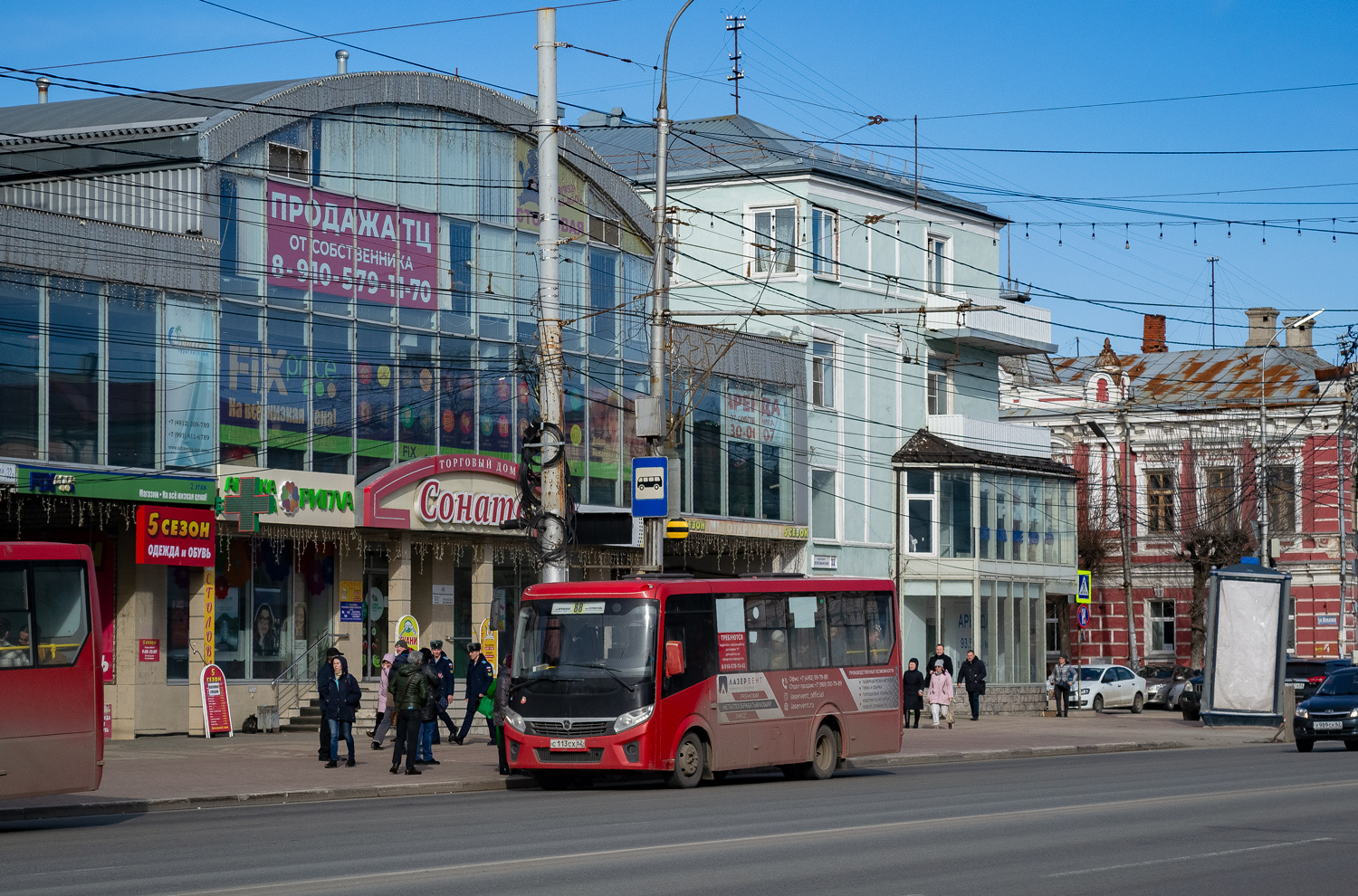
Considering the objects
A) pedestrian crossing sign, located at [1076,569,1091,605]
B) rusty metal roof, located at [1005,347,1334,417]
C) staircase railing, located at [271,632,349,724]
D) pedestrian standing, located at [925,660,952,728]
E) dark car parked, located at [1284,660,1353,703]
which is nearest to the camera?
staircase railing, located at [271,632,349,724]

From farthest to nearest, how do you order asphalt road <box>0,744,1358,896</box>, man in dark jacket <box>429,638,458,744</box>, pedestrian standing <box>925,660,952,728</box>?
pedestrian standing <box>925,660,952,728</box>
man in dark jacket <box>429,638,458,744</box>
asphalt road <box>0,744,1358,896</box>

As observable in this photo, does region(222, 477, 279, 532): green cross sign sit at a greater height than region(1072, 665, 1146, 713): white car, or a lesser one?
greater

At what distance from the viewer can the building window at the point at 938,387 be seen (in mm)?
51531

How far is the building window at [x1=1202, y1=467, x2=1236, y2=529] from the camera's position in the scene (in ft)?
210

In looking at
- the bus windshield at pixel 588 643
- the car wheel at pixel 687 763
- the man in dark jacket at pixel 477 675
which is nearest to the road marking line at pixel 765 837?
the car wheel at pixel 687 763

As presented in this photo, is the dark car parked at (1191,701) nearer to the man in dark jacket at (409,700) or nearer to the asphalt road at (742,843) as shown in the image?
the asphalt road at (742,843)

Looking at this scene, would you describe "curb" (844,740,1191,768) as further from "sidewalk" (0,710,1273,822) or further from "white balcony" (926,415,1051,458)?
"white balcony" (926,415,1051,458)

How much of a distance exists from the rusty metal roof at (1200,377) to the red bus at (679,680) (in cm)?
4238

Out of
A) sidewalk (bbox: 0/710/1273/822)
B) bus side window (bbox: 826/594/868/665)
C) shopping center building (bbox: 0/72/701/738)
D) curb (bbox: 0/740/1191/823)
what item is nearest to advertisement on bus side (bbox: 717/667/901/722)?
bus side window (bbox: 826/594/868/665)

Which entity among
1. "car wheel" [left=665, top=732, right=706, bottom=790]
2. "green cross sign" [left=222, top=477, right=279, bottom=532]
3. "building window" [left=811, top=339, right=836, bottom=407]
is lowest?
"car wheel" [left=665, top=732, right=706, bottom=790]

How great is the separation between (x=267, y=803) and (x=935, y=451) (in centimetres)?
3147

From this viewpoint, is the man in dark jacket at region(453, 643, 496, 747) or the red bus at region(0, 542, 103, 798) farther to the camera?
the man in dark jacket at region(453, 643, 496, 747)

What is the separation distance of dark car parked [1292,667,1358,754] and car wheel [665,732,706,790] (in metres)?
13.1

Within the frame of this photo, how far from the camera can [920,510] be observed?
49.2m
